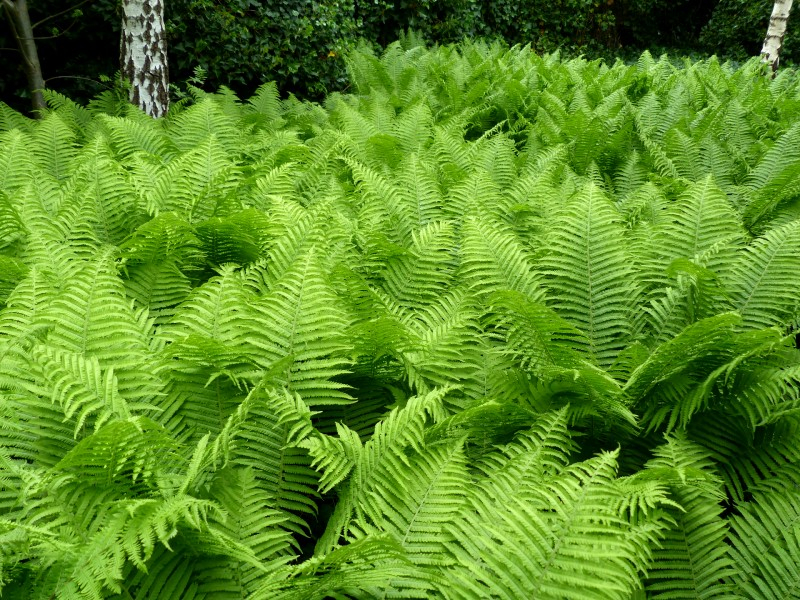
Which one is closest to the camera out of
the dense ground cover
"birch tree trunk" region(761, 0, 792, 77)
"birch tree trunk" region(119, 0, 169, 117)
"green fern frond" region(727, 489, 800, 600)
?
the dense ground cover

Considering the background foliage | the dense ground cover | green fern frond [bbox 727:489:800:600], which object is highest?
the background foliage

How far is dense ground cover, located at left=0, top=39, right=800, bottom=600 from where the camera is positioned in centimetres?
160

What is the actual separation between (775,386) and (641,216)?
1.59 m

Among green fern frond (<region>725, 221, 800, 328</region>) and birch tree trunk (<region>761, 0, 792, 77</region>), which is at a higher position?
birch tree trunk (<region>761, 0, 792, 77</region>)

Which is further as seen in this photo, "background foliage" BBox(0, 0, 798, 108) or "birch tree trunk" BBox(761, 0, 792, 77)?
"birch tree trunk" BBox(761, 0, 792, 77)

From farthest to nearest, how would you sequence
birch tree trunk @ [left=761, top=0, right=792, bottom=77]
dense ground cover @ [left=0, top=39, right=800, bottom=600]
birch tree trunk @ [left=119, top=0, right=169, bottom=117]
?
birch tree trunk @ [left=761, top=0, right=792, bottom=77] → birch tree trunk @ [left=119, top=0, right=169, bottom=117] → dense ground cover @ [left=0, top=39, right=800, bottom=600]

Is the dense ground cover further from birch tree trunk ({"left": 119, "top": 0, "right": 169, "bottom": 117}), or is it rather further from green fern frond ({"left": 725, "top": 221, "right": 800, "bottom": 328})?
birch tree trunk ({"left": 119, "top": 0, "right": 169, "bottom": 117})

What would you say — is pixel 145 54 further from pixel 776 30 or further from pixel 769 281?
pixel 776 30

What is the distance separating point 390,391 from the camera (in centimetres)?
238

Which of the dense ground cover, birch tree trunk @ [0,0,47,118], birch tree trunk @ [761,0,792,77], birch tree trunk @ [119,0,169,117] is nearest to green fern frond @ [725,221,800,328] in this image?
the dense ground cover

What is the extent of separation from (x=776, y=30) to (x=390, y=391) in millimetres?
9664

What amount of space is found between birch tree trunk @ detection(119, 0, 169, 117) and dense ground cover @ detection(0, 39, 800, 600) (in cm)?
156

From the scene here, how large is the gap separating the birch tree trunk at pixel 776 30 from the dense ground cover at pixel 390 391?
7199 mm

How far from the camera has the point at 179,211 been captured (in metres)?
3.32
